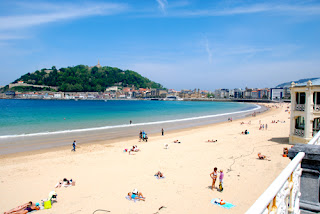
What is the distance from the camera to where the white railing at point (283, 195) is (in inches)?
92.3

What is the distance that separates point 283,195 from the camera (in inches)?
111

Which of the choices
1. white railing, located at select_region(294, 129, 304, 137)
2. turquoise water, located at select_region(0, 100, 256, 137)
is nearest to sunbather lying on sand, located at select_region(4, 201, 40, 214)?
white railing, located at select_region(294, 129, 304, 137)

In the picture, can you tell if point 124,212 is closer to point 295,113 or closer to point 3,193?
point 3,193

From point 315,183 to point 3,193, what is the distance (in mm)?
10944

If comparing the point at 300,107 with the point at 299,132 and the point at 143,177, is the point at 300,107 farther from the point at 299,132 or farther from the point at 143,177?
the point at 143,177

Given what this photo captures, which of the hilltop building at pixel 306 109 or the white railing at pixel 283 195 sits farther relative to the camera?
the hilltop building at pixel 306 109

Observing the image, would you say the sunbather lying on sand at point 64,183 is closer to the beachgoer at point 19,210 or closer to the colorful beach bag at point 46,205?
the colorful beach bag at point 46,205

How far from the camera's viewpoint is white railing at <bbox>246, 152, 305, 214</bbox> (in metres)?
2.34

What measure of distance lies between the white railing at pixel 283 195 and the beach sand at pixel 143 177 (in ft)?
16.9

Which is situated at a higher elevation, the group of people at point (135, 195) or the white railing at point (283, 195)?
the white railing at point (283, 195)

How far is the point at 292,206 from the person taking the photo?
3.10 meters

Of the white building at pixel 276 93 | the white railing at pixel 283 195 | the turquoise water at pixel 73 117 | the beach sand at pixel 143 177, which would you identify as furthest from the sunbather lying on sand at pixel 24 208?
the white building at pixel 276 93

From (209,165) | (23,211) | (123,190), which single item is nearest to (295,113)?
(209,165)

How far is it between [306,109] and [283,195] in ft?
45.5
